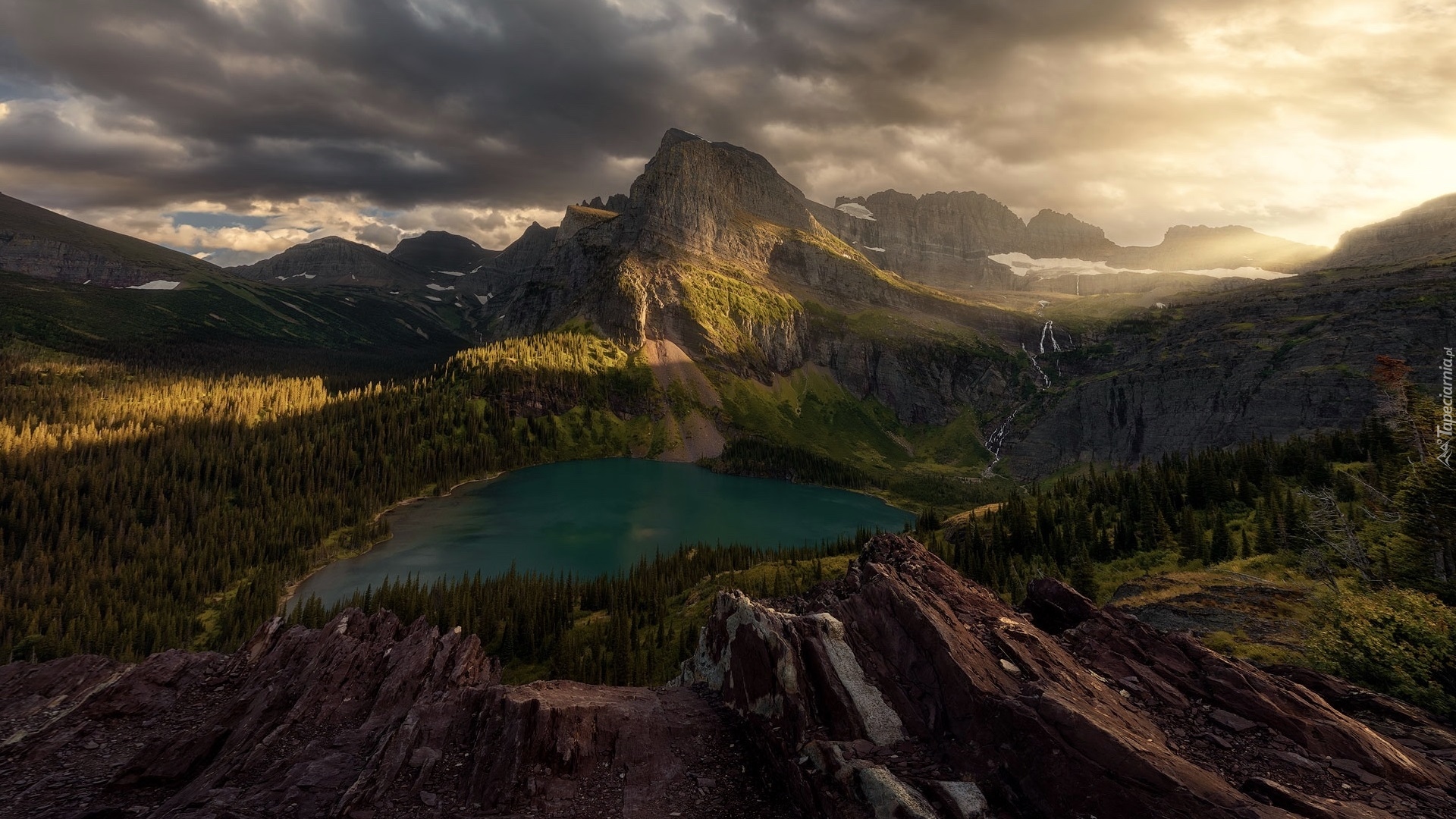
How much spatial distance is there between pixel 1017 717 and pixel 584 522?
133 m

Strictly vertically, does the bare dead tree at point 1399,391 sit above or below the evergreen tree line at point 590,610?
above

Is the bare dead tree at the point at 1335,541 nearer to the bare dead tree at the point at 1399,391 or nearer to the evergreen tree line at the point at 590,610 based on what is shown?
the bare dead tree at the point at 1399,391

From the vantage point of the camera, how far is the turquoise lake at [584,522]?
361 feet

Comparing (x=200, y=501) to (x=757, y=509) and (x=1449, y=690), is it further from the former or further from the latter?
(x=1449, y=690)

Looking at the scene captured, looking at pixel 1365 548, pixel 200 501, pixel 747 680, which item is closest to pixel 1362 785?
pixel 747 680

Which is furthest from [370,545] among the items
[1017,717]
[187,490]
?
[1017,717]

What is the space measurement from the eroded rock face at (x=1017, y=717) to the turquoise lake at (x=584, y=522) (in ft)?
285

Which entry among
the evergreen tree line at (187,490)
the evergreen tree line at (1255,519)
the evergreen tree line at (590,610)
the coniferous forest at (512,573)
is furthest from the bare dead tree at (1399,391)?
the evergreen tree line at (187,490)

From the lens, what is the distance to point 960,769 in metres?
17.7

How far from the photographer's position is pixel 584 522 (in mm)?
141250

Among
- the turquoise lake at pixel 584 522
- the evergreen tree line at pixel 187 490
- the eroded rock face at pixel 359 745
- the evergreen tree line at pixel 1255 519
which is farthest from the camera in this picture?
the turquoise lake at pixel 584 522

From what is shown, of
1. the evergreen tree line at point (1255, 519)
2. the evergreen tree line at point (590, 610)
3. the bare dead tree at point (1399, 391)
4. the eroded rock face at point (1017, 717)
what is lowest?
the evergreen tree line at point (590, 610)

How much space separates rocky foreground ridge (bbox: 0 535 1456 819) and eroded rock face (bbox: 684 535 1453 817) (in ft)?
0.25

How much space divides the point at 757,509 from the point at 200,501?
427ft
